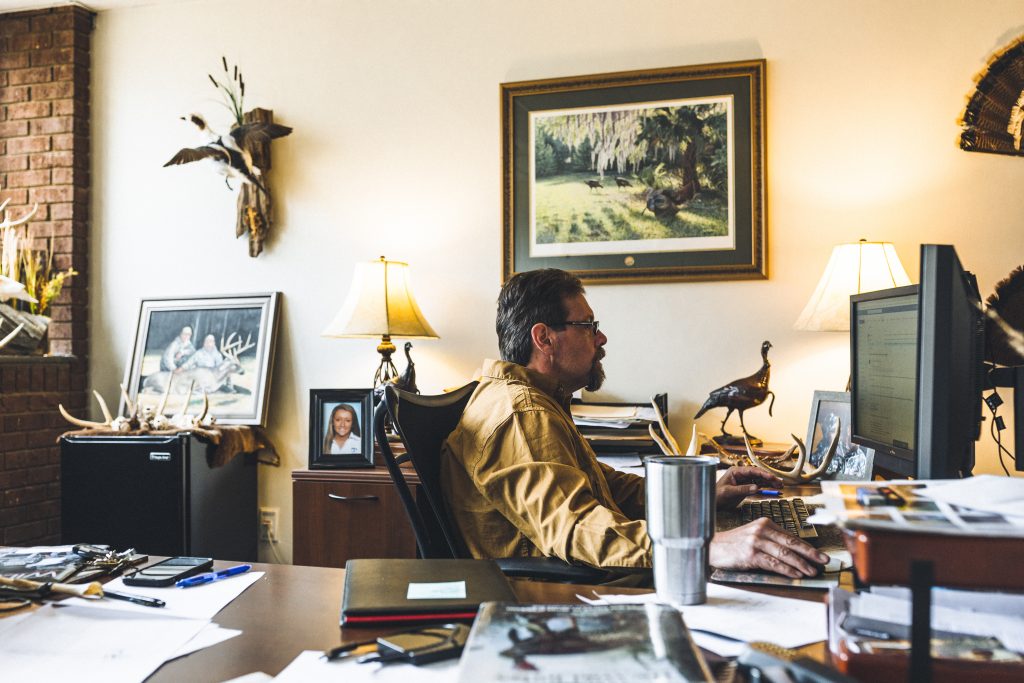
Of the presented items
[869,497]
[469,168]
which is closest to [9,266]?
[469,168]

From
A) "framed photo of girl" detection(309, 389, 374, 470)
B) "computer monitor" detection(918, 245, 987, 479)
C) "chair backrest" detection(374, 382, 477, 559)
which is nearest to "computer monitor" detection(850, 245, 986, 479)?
"computer monitor" detection(918, 245, 987, 479)

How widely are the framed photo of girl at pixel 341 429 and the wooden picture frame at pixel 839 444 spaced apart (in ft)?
4.50

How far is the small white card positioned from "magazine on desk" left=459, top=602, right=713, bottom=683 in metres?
0.18

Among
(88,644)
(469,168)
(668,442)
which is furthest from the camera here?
(469,168)

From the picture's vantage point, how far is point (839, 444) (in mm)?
2148

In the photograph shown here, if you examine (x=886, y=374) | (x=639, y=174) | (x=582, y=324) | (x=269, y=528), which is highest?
(x=639, y=174)

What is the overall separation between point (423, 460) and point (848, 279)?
5.41 ft

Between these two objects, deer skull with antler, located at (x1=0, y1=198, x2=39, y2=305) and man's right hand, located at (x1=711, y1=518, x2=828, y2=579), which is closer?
man's right hand, located at (x1=711, y1=518, x2=828, y2=579)

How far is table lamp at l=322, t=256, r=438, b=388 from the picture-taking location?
2820 mm

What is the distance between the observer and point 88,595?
1.02 metres

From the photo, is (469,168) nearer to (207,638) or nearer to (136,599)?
(136,599)

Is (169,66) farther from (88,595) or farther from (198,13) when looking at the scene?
(88,595)

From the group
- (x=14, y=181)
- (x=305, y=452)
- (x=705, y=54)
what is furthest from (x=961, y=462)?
(x=14, y=181)

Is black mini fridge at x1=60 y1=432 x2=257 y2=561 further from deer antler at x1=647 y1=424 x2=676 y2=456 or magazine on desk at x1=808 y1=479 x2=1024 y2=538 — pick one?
magazine on desk at x1=808 y1=479 x2=1024 y2=538
